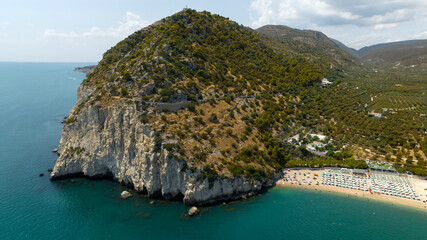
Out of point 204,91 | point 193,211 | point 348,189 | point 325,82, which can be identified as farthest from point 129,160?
point 325,82

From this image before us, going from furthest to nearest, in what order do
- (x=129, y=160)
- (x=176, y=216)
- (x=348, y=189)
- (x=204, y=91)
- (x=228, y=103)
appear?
(x=228, y=103) → (x=204, y=91) → (x=129, y=160) → (x=348, y=189) → (x=176, y=216)

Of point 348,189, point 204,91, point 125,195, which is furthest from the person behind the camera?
point 204,91

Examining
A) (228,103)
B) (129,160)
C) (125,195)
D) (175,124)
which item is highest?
(228,103)

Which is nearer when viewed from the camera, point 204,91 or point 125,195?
point 125,195

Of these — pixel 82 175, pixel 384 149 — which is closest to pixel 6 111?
pixel 82 175

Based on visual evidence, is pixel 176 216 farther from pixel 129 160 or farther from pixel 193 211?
pixel 129 160

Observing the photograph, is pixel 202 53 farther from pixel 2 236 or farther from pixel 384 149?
pixel 2 236

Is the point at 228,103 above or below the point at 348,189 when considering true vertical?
above

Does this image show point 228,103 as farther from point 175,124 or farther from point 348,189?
point 348,189
